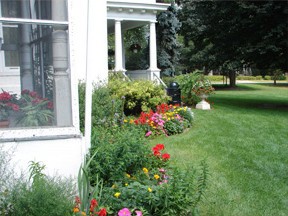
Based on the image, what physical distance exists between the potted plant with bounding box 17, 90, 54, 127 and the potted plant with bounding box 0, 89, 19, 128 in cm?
6

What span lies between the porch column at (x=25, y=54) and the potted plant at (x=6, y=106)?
147 millimetres

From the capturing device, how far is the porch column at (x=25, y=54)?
10.8 feet

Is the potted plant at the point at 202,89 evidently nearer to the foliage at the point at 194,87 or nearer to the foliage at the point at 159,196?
the foliage at the point at 194,87

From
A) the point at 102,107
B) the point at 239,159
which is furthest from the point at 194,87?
the point at 239,159

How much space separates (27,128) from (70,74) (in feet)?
2.11

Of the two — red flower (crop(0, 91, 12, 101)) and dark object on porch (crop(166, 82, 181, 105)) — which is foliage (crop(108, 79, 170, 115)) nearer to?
dark object on porch (crop(166, 82, 181, 105))

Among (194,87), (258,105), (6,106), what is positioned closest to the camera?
(6,106)

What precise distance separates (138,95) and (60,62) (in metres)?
6.30

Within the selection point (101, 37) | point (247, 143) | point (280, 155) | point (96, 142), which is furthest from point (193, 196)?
point (101, 37)

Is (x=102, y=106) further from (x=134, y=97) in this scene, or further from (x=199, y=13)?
(x=199, y=13)

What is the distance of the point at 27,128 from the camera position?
330 centimetres

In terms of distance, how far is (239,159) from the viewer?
597 centimetres

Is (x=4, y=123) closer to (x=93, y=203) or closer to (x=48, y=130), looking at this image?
(x=48, y=130)

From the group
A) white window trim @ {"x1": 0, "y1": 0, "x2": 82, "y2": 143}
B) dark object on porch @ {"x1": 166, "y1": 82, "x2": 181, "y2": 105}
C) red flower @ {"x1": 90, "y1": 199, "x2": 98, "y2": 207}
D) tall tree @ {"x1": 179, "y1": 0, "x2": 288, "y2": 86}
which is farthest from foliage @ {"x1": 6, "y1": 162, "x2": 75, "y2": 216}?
tall tree @ {"x1": 179, "y1": 0, "x2": 288, "y2": 86}
